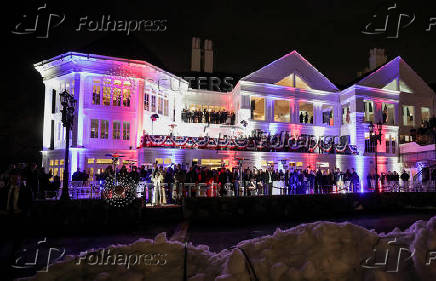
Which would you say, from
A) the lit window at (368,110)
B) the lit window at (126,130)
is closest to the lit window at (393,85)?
the lit window at (368,110)

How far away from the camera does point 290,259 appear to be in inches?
185

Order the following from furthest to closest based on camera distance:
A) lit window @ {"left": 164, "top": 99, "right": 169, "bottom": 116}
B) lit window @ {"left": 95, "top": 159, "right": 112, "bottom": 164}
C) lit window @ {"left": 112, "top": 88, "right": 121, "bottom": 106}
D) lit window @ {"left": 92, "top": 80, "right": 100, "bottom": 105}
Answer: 1. lit window @ {"left": 164, "top": 99, "right": 169, "bottom": 116}
2. lit window @ {"left": 112, "top": 88, "right": 121, "bottom": 106}
3. lit window @ {"left": 92, "top": 80, "right": 100, "bottom": 105}
4. lit window @ {"left": 95, "top": 159, "right": 112, "bottom": 164}

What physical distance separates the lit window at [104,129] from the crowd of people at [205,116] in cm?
705

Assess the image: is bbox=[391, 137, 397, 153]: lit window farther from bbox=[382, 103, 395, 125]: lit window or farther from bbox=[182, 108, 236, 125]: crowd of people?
bbox=[182, 108, 236, 125]: crowd of people

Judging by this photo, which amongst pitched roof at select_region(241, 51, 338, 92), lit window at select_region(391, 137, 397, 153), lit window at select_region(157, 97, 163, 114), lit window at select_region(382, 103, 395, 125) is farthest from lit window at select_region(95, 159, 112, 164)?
lit window at select_region(391, 137, 397, 153)

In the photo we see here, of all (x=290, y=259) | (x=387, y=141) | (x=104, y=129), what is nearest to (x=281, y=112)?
(x=387, y=141)

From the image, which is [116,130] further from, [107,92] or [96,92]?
[96,92]

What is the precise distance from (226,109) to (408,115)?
20621mm

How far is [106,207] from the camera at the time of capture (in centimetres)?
1380

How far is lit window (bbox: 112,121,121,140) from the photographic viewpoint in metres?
24.7

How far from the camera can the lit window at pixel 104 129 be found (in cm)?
2442

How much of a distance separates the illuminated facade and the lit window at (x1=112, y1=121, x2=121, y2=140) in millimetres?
77

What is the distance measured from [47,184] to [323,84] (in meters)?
27.1

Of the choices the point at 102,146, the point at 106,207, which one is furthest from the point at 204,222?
the point at 102,146
